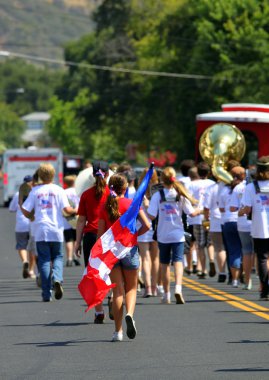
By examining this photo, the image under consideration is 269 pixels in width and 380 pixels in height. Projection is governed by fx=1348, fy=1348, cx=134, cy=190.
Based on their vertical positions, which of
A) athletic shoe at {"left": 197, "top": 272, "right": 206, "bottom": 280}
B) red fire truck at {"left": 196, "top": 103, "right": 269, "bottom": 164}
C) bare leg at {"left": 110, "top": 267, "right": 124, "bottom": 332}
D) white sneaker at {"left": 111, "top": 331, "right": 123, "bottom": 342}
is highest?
red fire truck at {"left": 196, "top": 103, "right": 269, "bottom": 164}

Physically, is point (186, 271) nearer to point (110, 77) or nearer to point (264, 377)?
point (264, 377)

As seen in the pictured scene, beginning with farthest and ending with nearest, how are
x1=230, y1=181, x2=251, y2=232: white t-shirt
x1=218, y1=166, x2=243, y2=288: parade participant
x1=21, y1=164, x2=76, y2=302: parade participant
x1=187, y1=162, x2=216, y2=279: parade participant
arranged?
x1=187, y1=162, x2=216, y2=279: parade participant → x1=218, y1=166, x2=243, y2=288: parade participant → x1=230, y1=181, x2=251, y2=232: white t-shirt → x1=21, y1=164, x2=76, y2=302: parade participant

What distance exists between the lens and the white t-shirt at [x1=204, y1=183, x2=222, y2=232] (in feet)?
65.3

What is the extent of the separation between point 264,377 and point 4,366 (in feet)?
7.22

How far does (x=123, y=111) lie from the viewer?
239 ft

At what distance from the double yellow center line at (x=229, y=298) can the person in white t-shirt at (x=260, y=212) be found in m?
0.41

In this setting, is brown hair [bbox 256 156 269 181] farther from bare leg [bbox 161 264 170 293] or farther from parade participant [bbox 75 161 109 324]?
parade participant [bbox 75 161 109 324]

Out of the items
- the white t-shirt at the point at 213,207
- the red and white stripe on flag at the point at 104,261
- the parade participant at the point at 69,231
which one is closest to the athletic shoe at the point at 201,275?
the white t-shirt at the point at 213,207

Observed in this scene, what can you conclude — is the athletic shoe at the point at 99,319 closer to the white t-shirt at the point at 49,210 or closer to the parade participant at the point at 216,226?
the white t-shirt at the point at 49,210

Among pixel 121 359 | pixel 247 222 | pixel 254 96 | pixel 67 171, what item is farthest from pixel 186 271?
pixel 67 171

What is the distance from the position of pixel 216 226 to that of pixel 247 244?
215 centimetres

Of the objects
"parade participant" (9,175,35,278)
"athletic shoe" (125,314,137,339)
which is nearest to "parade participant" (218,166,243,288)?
"parade participant" (9,175,35,278)

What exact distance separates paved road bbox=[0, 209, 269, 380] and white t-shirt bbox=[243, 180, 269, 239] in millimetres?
851

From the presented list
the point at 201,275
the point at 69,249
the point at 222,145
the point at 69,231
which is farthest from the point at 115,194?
the point at 69,249
